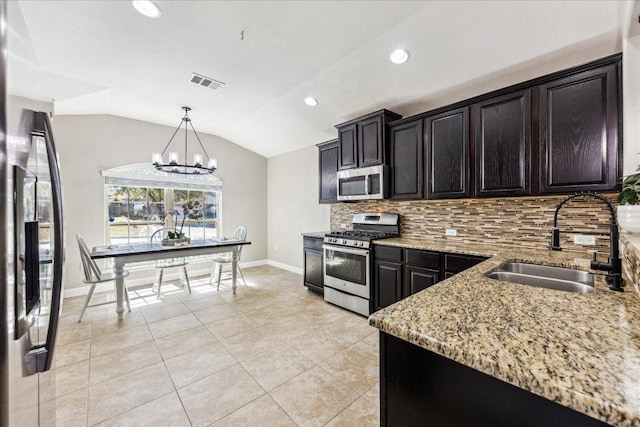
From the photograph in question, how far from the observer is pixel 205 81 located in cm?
321

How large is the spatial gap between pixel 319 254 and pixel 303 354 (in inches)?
67.3

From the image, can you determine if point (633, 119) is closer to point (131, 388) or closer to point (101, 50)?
point (131, 388)

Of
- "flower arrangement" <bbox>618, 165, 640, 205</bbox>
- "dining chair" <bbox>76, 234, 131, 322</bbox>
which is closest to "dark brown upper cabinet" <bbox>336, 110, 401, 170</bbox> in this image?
"flower arrangement" <bbox>618, 165, 640, 205</bbox>

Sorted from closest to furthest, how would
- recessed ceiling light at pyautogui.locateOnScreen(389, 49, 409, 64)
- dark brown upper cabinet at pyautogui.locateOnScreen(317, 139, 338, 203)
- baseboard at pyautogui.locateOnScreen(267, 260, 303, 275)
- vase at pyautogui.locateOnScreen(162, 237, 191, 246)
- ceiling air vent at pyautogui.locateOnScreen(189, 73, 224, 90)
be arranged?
1. recessed ceiling light at pyautogui.locateOnScreen(389, 49, 409, 64)
2. ceiling air vent at pyautogui.locateOnScreen(189, 73, 224, 90)
3. vase at pyautogui.locateOnScreen(162, 237, 191, 246)
4. dark brown upper cabinet at pyautogui.locateOnScreen(317, 139, 338, 203)
5. baseboard at pyautogui.locateOnScreen(267, 260, 303, 275)

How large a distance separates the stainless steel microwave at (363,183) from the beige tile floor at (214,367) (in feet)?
4.99

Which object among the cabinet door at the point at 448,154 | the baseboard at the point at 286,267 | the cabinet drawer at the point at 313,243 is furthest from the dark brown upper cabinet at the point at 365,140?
the baseboard at the point at 286,267

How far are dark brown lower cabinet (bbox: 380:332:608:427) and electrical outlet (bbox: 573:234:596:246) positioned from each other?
7.65 ft

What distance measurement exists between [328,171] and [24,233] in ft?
12.3

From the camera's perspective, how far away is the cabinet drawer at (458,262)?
2334mm

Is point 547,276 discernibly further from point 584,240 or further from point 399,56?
point 399,56

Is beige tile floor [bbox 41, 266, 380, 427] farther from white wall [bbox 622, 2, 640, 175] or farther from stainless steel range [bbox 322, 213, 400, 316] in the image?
white wall [bbox 622, 2, 640, 175]

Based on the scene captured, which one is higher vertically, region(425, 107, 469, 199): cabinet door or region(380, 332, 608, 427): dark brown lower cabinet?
region(425, 107, 469, 199): cabinet door

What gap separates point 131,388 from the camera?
6.39 ft

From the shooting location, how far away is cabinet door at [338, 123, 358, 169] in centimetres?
362
